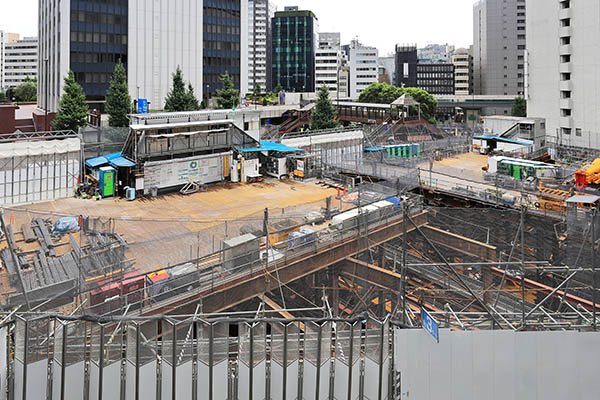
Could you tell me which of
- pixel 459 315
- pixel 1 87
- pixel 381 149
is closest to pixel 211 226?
pixel 459 315

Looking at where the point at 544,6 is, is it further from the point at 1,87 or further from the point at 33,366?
the point at 1,87

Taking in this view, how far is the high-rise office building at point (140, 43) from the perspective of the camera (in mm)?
48688

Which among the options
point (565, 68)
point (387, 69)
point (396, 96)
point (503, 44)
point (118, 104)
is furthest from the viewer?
point (387, 69)

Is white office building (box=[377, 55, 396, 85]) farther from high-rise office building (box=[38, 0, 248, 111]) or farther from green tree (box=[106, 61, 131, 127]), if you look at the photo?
green tree (box=[106, 61, 131, 127])

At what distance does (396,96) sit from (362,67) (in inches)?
1417

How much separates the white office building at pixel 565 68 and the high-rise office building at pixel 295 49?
2584 inches

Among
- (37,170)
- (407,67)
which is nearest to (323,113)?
(37,170)

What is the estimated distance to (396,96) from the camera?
71688 millimetres

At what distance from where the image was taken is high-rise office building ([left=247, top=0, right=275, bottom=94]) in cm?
11712

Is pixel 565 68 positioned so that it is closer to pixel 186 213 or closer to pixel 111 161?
pixel 186 213

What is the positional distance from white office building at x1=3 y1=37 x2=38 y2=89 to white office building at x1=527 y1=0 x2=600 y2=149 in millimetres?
128614

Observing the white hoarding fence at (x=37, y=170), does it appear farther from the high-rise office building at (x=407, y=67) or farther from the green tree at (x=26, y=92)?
the high-rise office building at (x=407, y=67)

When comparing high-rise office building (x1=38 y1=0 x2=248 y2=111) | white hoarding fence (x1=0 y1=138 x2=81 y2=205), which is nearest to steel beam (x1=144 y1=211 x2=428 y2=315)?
white hoarding fence (x1=0 y1=138 x2=81 y2=205)

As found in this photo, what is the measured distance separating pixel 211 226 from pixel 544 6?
4501 centimetres
